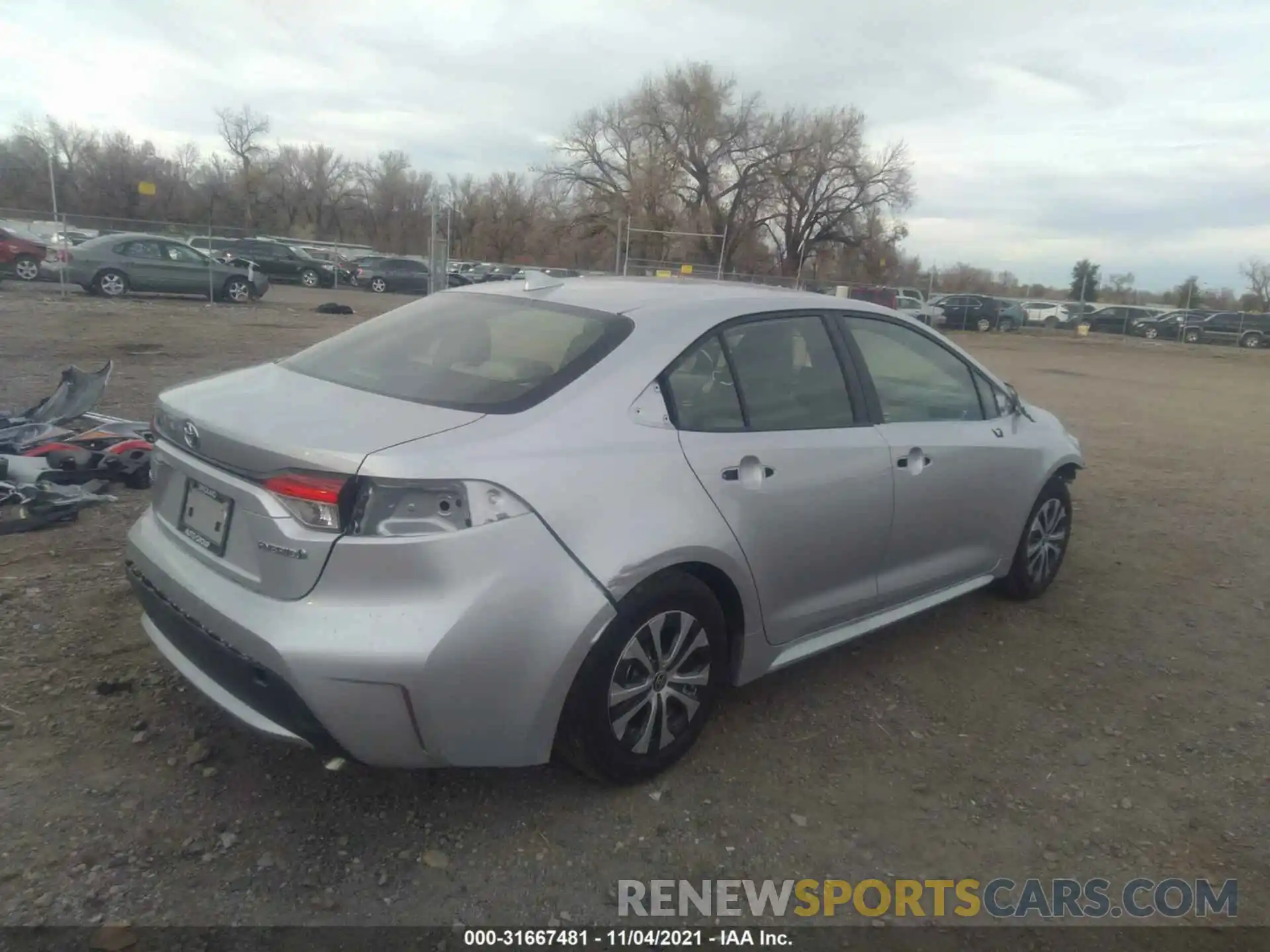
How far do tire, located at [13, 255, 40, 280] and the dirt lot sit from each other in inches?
801

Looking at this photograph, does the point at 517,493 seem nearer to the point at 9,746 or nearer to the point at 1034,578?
the point at 9,746

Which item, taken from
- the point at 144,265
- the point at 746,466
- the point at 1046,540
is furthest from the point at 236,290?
the point at 746,466

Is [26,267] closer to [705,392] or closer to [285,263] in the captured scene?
[285,263]

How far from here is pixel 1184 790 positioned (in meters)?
3.37

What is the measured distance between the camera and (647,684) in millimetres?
2988

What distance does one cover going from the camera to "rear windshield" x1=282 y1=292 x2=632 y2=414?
294cm

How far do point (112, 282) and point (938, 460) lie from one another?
70.3 feet

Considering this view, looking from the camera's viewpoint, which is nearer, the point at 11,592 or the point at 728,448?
the point at 728,448

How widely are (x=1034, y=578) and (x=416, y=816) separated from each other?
354 centimetres

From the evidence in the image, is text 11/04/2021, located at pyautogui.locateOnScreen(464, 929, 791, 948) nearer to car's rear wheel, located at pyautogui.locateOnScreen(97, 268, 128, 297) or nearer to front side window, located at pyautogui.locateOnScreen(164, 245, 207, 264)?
car's rear wheel, located at pyautogui.locateOnScreen(97, 268, 128, 297)

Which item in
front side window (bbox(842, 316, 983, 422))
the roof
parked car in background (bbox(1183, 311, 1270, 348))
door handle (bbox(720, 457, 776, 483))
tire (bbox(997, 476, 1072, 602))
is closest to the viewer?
door handle (bbox(720, 457, 776, 483))

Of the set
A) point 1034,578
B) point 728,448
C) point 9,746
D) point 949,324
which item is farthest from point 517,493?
point 949,324

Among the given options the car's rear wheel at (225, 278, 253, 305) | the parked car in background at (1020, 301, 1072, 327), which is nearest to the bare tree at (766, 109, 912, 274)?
the parked car in background at (1020, 301, 1072, 327)

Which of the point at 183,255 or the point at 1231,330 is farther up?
the point at 1231,330
